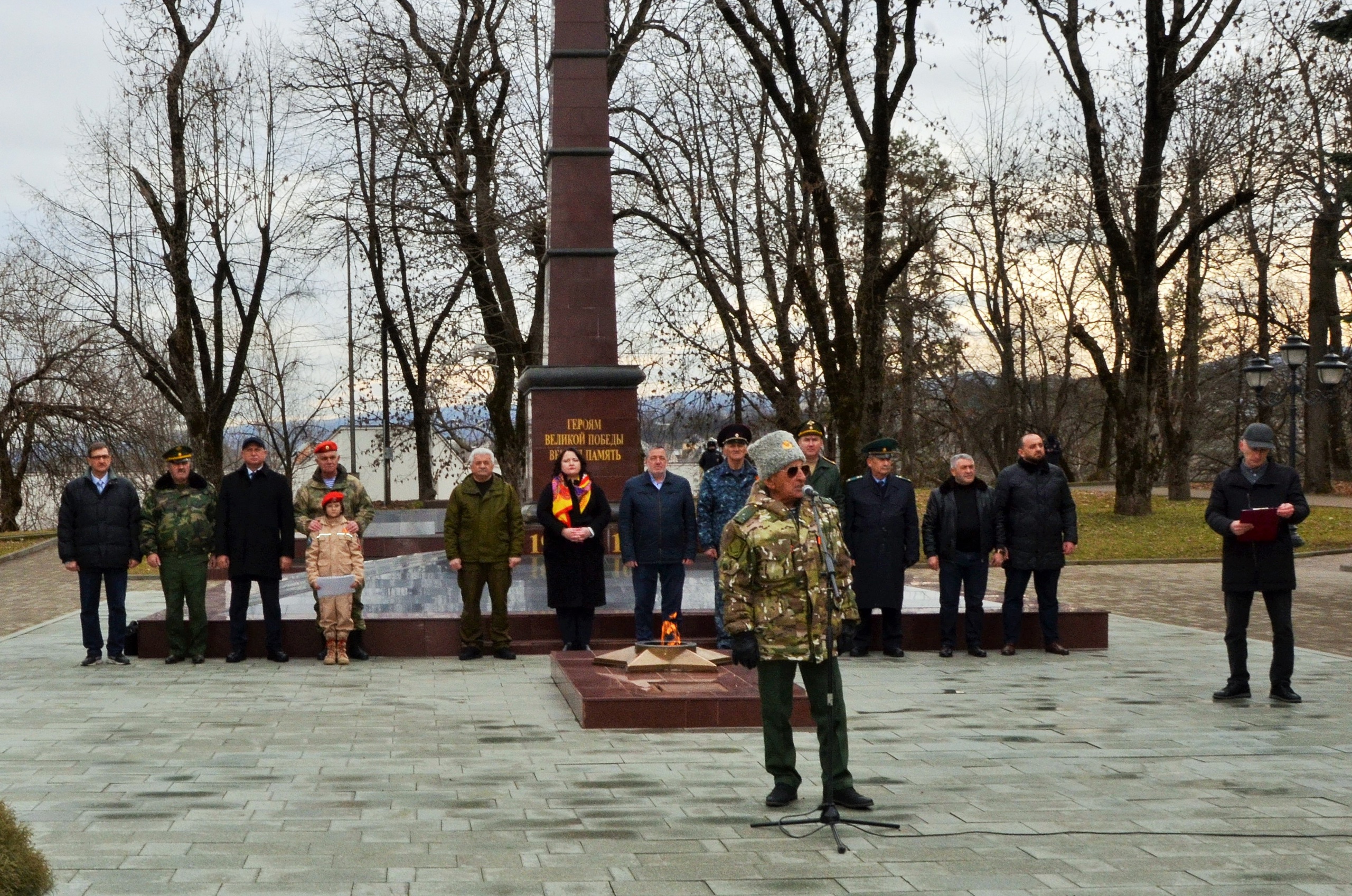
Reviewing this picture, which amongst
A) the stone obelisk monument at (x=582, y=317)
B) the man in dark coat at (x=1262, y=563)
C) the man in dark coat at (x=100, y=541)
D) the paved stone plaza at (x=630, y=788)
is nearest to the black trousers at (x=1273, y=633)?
the man in dark coat at (x=1262, y=563)

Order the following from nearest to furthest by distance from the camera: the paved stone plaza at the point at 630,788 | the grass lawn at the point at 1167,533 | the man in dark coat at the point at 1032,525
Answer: the paved stone plaza at the point at 630,788 → the man in dark coat at the point at 1032,525 → the grass lawn at the point at 1167,533

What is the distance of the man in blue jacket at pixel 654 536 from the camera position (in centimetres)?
1207

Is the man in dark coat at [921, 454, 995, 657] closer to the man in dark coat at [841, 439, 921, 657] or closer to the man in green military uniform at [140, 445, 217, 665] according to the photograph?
the man in dark coat at [841, 439, 921, 657]

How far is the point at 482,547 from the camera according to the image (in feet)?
40.3

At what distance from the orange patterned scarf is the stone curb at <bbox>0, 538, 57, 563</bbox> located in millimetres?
19416

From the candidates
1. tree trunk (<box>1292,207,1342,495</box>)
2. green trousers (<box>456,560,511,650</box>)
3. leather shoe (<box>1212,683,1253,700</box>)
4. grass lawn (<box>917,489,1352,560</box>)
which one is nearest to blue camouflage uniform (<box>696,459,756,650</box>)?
green trousers (<box>456,560,511,650</box>)

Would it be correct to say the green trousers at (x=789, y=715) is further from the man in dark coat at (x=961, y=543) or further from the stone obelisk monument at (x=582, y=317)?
the stone obelisk monument at (x=582, y=317)

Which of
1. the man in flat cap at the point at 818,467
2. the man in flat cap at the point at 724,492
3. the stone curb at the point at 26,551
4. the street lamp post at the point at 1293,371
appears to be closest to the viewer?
the man in flat cap at the point at 724,492

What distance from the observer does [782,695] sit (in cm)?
668

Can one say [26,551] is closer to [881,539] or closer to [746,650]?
[881,539]

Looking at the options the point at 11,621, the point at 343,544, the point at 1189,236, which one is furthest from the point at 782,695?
the point at 1189,236

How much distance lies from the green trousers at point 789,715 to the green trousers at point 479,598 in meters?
5.82

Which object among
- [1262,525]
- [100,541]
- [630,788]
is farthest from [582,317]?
[630,788]

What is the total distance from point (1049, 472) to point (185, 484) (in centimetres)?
723
